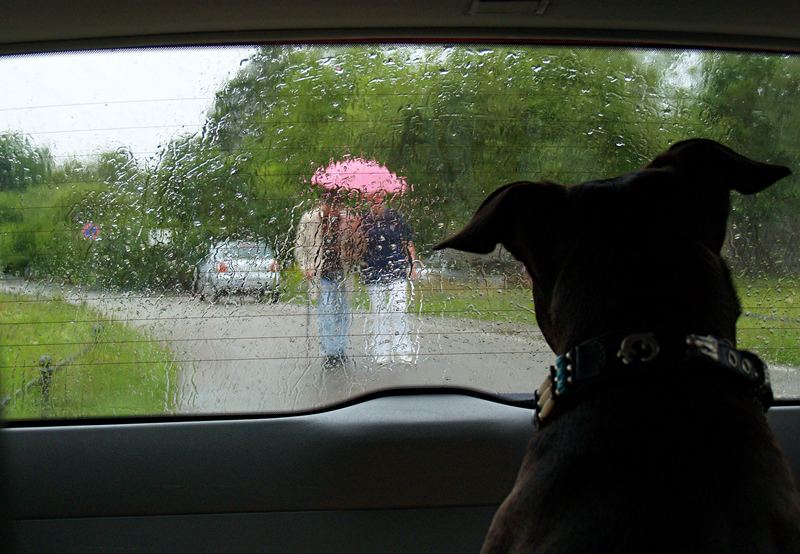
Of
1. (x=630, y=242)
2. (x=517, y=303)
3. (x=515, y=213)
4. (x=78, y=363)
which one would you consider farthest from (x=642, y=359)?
(x=78, y=363)

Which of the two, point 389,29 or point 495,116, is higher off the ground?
point 389,29

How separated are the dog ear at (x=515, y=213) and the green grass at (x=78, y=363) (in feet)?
4.64

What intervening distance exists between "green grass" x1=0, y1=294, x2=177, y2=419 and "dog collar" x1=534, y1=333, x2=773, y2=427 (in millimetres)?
1670

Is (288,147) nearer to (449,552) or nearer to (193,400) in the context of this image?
(193,400)

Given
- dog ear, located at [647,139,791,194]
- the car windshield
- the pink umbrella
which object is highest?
the pink umbrella

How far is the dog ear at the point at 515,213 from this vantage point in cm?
184

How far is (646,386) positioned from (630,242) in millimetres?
344

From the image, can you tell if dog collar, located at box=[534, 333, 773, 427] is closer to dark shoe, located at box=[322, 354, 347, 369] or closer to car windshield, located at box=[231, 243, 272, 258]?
dark shoe, located at box=[322, 354, 347, 369]

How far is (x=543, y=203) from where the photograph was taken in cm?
189

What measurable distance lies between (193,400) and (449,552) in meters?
1.05

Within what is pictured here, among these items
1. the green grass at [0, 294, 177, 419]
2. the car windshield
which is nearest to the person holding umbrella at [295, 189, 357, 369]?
the car windshield

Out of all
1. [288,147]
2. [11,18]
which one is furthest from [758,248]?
[11,18]

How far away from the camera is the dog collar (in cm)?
148

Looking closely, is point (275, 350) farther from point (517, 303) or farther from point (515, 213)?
point (515, 213)
